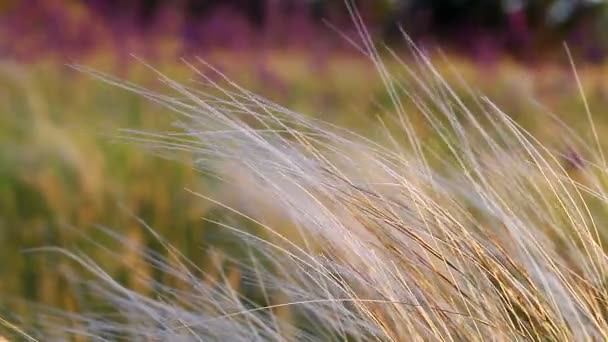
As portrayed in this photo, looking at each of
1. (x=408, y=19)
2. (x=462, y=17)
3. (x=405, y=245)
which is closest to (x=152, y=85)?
(x=408, y=19)

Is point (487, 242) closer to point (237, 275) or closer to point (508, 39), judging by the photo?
point (237, 275)

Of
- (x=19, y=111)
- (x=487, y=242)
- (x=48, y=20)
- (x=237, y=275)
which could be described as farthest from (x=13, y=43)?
(x=487, y=242)

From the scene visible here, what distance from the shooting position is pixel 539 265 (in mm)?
1085

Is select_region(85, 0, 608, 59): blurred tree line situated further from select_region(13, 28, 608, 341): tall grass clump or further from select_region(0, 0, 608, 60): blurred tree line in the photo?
select_region(13, 28, 608, 341): tall grass clump

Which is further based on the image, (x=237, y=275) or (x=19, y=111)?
(x=19, y=111)

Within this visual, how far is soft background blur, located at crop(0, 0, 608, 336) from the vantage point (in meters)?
1.78

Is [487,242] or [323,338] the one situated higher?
[487,242]

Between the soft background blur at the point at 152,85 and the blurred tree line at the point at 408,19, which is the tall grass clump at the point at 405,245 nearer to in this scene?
the soft background blur at the point at 152,85

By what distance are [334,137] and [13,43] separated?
2477 millimetres

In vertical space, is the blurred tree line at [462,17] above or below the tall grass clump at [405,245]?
below

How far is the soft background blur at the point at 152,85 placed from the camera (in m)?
1.78

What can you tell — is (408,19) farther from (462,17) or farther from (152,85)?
(462,17)

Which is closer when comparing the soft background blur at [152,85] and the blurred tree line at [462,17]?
the soft background blur at [152,85]

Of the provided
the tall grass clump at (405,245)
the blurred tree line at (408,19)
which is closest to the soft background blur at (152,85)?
the blurred tree line at (408,19)
